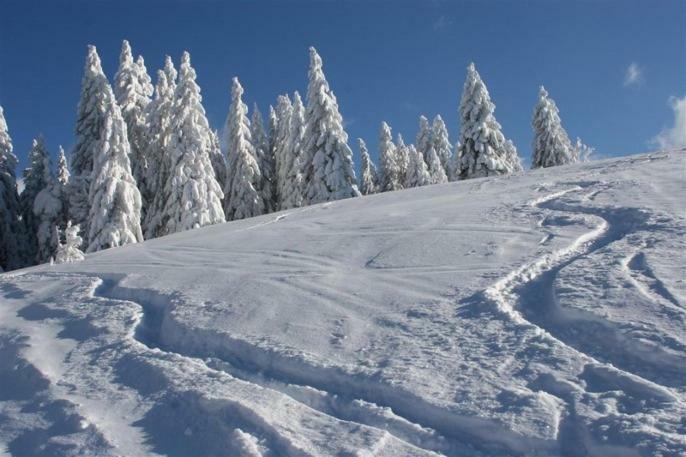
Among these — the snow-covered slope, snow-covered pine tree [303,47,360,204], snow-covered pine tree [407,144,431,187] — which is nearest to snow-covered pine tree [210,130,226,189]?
snow-covered pine tree [303,47,360,204]

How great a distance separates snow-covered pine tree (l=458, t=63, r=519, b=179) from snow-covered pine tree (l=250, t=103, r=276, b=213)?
13.0m

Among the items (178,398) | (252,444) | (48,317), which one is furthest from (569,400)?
(48,317)

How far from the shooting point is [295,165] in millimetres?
30562

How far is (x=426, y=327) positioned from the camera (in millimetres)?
4492

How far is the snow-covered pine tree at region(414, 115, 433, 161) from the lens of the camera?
162 feet

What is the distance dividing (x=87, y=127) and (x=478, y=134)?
21265 millimetres

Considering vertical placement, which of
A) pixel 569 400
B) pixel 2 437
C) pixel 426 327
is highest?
pixel 426 327

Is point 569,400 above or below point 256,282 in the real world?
below

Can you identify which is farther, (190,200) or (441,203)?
(190,200)

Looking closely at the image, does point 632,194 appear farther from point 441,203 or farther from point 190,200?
point 190,200

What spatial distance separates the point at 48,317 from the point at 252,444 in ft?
12.8

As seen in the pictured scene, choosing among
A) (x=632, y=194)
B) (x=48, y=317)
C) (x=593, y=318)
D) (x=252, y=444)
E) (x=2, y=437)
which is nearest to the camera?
(x=252, y=444)

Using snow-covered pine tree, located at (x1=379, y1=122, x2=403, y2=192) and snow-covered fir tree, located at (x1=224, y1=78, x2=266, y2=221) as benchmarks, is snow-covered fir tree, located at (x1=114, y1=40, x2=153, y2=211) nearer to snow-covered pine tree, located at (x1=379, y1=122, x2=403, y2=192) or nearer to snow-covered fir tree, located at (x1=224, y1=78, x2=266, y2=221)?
snow-covered fir tree, located at (x1=224, y1=78, x2=266, y2=221)

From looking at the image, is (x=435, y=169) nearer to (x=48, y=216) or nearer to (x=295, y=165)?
(x=295, y=165)
